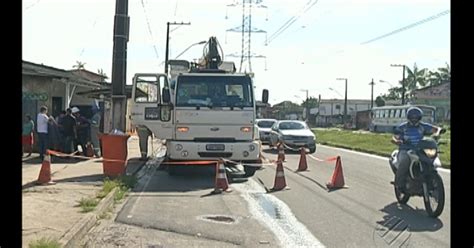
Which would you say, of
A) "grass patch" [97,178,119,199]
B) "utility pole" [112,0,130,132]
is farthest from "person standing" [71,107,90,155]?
"grass patch" [97,178,119,199]

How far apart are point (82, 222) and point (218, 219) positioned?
89.4 inches

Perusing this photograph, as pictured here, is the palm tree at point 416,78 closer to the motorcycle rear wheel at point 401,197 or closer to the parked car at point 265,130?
the parked car at point 265,130

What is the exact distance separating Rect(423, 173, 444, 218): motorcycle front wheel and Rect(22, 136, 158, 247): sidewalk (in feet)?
18.0

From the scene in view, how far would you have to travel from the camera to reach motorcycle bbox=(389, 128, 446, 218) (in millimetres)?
10602

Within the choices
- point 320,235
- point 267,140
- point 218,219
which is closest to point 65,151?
point 218,219

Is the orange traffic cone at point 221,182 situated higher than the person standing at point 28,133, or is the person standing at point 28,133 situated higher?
the person standing at point 28,133

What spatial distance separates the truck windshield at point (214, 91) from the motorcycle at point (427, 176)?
633 cm

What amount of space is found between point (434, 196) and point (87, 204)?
18.6ft

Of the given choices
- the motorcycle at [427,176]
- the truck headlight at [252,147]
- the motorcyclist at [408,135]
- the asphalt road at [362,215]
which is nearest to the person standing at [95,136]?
the truck headlight at [252,147]

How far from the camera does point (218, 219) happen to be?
1068 cm

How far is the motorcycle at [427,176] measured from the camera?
10.6 metres
